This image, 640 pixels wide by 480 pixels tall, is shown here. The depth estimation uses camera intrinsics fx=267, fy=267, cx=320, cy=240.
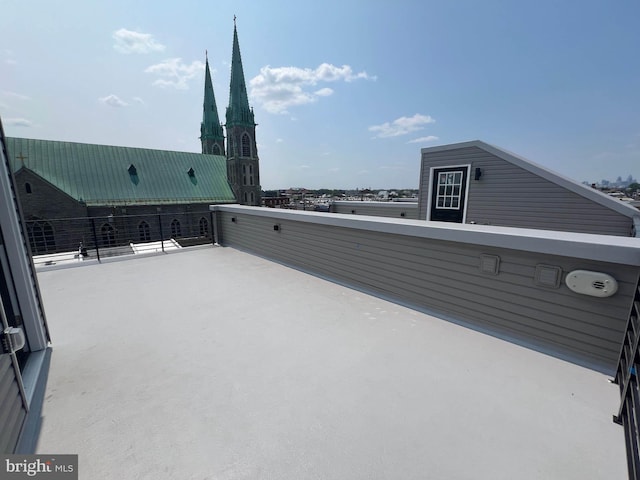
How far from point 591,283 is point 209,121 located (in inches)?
1771

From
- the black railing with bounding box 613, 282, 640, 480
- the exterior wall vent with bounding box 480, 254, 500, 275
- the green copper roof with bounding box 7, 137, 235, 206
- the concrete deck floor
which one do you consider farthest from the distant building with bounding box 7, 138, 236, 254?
the black railing with bounding box 613, 282, 640, 480

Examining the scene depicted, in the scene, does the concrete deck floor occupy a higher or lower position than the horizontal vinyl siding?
lower

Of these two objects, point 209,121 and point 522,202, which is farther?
point 209,121

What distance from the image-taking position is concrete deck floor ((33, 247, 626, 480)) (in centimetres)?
142

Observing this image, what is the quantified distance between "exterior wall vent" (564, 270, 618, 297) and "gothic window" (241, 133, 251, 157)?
33103 millimetres

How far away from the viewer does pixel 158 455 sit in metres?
1.46

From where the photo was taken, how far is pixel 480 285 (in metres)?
2.79

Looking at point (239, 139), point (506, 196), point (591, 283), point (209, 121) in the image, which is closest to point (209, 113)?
point (209, 121)

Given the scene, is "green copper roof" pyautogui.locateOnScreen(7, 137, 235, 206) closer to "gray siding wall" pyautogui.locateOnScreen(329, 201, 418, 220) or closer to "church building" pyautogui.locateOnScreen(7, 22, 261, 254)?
"church building" pyautogui.locateOnScreen(7, 22, 261, 254)

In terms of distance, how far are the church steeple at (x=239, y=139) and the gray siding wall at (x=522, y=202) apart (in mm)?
26539

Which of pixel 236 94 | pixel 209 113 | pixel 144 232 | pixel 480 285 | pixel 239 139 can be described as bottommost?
pixel 144 232

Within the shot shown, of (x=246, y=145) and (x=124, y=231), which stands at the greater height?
(x=246, y=145)

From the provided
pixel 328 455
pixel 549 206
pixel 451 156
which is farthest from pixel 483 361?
pixel 451 156

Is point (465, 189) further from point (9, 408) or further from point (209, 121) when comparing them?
point (209, 121)
